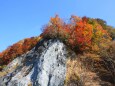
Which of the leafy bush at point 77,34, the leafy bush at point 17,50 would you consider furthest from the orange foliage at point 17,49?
the leafy bush at point 77,34

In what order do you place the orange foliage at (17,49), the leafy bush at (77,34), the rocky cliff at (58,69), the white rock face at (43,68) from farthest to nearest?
the orange foliage at (17,49), the leafy bush at (77,34), the white rock face at (43,68), the rocky cliff at (58,69)

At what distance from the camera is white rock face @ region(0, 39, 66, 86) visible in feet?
113

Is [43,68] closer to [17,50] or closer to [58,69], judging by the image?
[58,69]

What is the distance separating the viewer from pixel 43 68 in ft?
117

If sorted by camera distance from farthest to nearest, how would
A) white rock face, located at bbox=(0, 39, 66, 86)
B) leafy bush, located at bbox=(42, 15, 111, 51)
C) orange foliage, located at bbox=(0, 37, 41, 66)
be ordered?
orange foliage, located at bbox=(0, 37, 41, 66) → leafy bush, located at bbox=(42, 15, 111, 51) → white rock face, located at bbox=(0, 39, 66, 86)

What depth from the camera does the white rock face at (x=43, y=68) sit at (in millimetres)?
34344

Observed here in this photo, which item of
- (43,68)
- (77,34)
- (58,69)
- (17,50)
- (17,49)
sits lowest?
(58,69)

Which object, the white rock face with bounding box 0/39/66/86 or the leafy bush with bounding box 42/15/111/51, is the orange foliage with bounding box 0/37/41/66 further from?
the white rock face with bounding box 0/39/66/86

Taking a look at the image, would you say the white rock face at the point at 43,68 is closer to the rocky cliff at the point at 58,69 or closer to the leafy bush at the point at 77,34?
the rocky cliff at the point at 58,69

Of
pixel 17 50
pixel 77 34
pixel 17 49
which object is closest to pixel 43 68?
pixel 77 34

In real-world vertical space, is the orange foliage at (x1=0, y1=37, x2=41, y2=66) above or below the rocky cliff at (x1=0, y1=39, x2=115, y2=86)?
above

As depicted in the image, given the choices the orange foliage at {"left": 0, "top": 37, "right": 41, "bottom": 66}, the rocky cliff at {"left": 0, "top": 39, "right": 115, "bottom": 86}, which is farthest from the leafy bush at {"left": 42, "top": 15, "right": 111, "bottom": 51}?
the orange foliage at {"left": 0, "top": 37, "right": 41, "bottom": 66}

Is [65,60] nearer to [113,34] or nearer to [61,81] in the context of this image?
[61,81]

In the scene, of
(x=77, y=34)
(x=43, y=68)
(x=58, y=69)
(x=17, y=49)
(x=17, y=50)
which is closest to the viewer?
(x=58, y=69)
